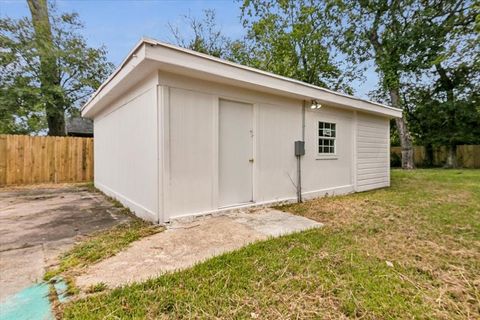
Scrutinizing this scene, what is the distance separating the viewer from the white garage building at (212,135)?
12.3ft

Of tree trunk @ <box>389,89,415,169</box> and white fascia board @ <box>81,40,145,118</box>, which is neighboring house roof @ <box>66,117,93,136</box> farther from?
tree trunk @ <box>389,89,415,169</box>

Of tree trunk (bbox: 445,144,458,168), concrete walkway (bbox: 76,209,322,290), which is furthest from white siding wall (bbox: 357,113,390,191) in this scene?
tree trunk (bbox: 445,144,458,168)

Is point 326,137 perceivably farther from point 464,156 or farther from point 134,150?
point 464,156

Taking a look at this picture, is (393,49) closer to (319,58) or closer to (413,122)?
(319,58)

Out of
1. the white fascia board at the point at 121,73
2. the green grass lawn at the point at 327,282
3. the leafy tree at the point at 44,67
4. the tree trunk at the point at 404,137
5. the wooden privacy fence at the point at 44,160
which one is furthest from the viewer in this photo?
the tree trunk at the point at 404,137

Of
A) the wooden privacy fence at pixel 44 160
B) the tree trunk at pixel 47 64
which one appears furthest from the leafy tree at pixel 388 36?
the tree trunk at pixel 47 64

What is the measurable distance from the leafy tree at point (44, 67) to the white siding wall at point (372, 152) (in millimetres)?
13078

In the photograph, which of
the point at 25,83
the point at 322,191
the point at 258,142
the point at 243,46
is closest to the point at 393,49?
the point at 243,46

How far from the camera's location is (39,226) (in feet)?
12.6

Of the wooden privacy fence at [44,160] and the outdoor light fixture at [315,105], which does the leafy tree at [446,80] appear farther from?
the wooden privacy fence at [44,160]

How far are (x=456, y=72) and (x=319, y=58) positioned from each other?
823 centimetres

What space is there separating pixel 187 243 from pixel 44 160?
857cm

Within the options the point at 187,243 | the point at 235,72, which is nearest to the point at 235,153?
the point at 235,72

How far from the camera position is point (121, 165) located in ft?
17.9
